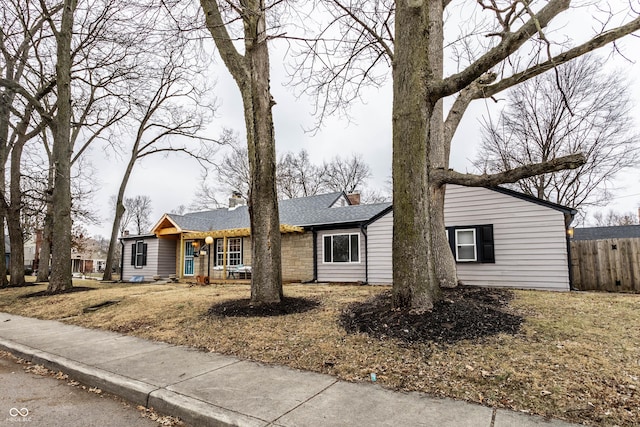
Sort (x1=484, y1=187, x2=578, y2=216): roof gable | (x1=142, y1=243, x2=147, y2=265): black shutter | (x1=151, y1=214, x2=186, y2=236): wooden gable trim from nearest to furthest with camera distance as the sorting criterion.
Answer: (x1=484, y1=187, x2=578, y2=216): roof gable
(x1=151, y1=214, x2=186, y2=236): wooden gable trim
(x1=142, y1=243, x2=147, y2=265): black shutter

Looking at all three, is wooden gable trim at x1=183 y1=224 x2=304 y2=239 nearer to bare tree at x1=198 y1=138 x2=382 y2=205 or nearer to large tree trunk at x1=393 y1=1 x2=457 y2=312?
large tree trunk at x1=393 y1=1 x2=457 y2=312

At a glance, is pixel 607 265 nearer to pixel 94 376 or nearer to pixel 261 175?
pixel 261 175

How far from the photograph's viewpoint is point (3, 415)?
3.05 metres

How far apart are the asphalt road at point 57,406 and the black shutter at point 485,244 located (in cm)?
1068

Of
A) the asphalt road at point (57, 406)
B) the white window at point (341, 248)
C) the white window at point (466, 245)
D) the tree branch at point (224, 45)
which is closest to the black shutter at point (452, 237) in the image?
the white window at point (466, 245)

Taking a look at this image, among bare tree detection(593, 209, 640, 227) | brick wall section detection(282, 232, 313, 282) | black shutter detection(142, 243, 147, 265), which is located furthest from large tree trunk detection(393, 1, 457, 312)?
bare tree detection(593, 209, 640, 227)

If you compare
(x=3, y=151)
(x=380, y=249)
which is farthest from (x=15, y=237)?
(x=380, y=249)

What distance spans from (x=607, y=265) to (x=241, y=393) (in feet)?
41.8

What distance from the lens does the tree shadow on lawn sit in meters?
4.45

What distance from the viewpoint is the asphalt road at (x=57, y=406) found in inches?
116

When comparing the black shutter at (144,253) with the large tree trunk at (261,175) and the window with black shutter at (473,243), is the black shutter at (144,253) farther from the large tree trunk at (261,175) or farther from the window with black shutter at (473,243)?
the window with black shutter at (473,243)

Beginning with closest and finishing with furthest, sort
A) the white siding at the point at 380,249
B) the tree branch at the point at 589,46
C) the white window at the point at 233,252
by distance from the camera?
the tree branch at the point at 589,46
the white siding at the point at 380,249
the white window at the point at 233,252

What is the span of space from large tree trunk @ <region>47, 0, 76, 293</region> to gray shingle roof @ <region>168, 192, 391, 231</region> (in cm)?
741

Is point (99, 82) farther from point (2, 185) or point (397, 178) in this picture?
point (397, 178)
